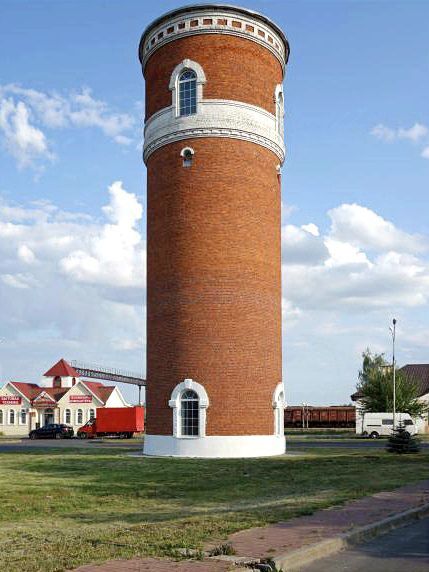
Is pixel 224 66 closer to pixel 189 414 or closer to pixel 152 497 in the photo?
pixel 189 414

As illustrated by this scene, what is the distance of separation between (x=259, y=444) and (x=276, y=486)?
9.72 meters

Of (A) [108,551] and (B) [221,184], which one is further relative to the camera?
(B) [221,184]

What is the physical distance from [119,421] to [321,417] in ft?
89.9

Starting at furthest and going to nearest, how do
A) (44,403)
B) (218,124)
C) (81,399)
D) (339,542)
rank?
(44,403)
(81,399)
(218,124)
(339,542)

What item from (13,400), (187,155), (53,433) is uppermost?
(187,155)

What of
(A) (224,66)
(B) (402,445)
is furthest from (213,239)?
(B) (402,445)

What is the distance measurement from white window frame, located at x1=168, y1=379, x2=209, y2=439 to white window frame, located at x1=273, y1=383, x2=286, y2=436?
3262mm

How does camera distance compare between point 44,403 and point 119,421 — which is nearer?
point 119,421

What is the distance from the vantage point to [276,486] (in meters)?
18.6

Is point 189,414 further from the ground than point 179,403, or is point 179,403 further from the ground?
point 179,403

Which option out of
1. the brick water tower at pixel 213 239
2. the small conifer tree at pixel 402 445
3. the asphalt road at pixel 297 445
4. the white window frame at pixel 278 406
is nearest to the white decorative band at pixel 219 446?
the brick water tower at pixel 213 239

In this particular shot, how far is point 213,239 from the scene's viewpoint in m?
28.6

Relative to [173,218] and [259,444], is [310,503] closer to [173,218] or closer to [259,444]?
[259,444]

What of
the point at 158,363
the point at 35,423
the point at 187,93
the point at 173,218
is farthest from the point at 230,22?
the point at 35,423
